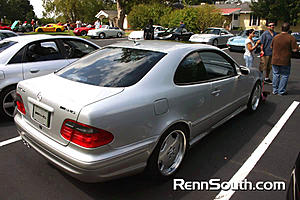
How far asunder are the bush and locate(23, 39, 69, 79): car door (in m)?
28.4

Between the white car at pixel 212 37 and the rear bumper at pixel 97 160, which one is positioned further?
the white car at pixel 212 37

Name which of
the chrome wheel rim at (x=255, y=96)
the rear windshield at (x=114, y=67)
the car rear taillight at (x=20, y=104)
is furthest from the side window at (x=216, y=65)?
the car rear taillight at (x=20, y=104)

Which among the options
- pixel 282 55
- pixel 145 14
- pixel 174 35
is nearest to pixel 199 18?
pixel 174 35

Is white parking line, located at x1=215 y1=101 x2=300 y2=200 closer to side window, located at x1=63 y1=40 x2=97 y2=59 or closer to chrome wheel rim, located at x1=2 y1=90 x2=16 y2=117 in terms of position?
chrome wheel rim, located at x1=2 y1=90 x2=16 y2=117

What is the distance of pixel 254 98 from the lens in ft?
16.5

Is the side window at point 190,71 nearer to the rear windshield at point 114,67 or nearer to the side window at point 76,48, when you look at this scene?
the rear windshield at point 114,67

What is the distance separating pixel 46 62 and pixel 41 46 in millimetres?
347

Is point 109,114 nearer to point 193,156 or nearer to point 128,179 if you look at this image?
point 128,179

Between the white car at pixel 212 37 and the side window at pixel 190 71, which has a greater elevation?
the white car at pixel 212 37

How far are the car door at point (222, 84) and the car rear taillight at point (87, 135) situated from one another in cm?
177

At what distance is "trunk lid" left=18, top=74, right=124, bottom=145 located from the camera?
89.4 inches

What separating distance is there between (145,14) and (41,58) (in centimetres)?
3041

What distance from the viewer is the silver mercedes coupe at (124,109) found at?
2.19m

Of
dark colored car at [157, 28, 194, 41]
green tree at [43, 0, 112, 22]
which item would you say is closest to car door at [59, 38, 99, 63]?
dark colored car at [157, 28, 194, 41]
